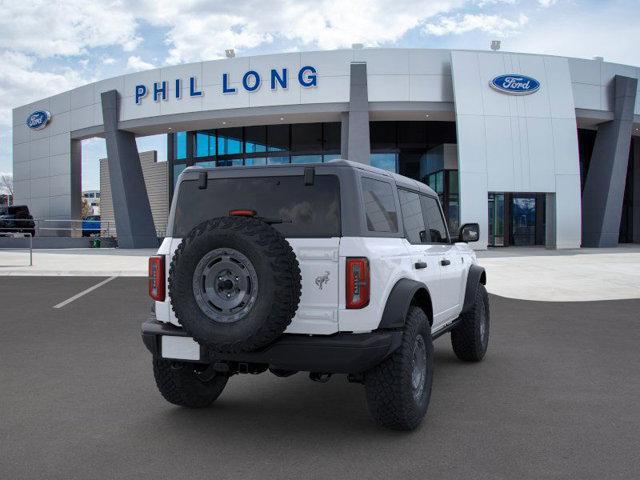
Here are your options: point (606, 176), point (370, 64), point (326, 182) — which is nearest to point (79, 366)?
point (326, 182)

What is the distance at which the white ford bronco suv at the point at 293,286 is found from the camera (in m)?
3.78

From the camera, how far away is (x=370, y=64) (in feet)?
88.4

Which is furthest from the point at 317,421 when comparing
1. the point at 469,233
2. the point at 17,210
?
the point at 17,210

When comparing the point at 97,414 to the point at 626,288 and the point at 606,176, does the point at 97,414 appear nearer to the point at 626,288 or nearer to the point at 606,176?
the point at 626,288

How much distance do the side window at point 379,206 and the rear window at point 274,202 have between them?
272 mm

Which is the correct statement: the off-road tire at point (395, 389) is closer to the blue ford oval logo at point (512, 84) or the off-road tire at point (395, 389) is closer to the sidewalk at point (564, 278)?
the sidewalk at point (564, 278)

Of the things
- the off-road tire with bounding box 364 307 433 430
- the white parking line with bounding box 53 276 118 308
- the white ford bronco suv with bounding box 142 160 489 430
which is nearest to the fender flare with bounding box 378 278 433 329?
the white ford bronco suv with bounding box 142 160 489 430

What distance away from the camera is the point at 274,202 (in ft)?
14.0

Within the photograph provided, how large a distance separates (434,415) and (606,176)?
2951 centimetres

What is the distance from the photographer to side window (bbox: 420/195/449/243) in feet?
18.2

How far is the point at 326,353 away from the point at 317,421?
0.96m

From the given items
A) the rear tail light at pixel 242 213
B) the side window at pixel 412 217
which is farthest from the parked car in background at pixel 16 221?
the rear tail light at pixel 242 213

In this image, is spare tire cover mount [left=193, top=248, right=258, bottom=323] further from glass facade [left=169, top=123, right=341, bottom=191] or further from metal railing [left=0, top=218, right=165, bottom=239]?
metal railing [left=0, top=218, right=165, bottom=239]

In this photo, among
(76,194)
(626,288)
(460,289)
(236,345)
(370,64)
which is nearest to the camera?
(236,345)
